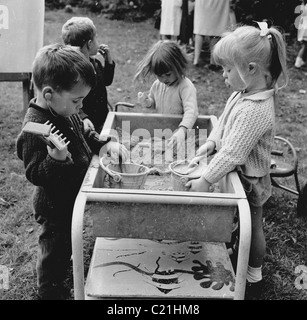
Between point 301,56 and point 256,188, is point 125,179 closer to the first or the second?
point 256,188

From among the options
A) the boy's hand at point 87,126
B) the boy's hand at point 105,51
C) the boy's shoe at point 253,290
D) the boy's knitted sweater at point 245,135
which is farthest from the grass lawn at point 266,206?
the boy's hand at point 105,51

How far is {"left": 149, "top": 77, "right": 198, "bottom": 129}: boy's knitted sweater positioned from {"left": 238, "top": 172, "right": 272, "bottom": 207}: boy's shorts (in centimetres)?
77

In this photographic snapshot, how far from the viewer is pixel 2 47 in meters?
4.27

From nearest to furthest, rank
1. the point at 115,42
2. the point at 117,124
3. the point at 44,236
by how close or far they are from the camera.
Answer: the point at 44,236 < the point at 117,124 < the point at 115,42

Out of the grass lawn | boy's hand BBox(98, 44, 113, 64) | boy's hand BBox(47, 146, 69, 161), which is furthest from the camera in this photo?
boy's hand BBox(98, 44, 113, 64)

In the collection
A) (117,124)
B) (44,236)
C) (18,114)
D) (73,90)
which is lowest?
(18,114)

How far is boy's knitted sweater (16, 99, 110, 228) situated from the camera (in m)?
2.04

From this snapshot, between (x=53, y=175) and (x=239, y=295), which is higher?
(x=53, y=175)

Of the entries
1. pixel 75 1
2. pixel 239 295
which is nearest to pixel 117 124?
pixel 239 295

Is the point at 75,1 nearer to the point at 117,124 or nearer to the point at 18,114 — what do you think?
the point at 18,114

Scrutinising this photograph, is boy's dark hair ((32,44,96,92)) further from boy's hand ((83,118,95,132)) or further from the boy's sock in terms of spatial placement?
the boy's sock

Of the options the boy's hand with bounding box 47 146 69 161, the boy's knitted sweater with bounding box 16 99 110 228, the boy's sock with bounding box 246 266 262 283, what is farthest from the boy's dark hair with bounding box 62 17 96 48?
the boy's sock with bounding box 246 266 262 283

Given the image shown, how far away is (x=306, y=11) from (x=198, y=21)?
1.53 m

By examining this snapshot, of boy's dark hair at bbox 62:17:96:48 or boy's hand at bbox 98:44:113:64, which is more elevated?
boy's dark hair at bbox 62:17:96:48
